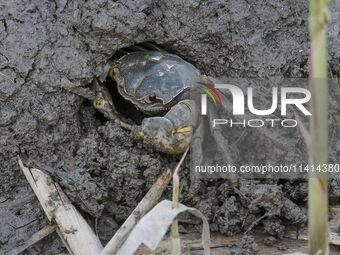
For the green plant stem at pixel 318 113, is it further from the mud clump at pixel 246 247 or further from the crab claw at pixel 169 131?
the crab claw at pixel 169 131

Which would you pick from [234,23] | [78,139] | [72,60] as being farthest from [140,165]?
[234,23]

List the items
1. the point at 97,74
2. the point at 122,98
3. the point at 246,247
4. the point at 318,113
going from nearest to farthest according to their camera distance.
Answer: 1. the point at 318,113
2. the point at 246,247
3. the point at 97,74
4. the point at 122,98

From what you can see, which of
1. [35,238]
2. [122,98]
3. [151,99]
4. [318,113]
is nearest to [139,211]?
[35,238]

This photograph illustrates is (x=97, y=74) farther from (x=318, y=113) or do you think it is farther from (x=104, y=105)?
(x=318, y=113)

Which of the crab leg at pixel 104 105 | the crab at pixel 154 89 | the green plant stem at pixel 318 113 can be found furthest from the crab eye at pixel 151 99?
the green plant stem at pixel 318 113

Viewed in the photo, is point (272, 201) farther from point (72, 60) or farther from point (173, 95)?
point (72, 60)

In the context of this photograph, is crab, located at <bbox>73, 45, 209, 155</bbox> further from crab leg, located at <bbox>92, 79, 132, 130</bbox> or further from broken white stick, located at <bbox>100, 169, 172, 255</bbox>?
broken white stick, located at <bbox>100, 169, 172, 255</bbox>

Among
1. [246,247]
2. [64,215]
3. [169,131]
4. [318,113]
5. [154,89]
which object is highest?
[318,113]

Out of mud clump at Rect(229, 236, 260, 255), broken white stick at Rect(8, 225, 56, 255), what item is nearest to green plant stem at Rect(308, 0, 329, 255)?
mud clump at Rect(229, 236, 260, 255)
